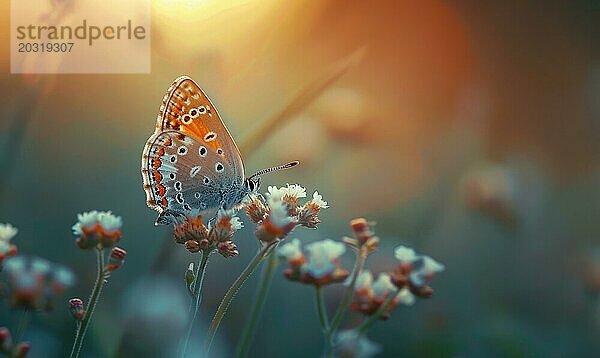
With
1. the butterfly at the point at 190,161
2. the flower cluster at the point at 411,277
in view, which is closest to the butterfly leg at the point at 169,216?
the butterfly at the point at 190,161

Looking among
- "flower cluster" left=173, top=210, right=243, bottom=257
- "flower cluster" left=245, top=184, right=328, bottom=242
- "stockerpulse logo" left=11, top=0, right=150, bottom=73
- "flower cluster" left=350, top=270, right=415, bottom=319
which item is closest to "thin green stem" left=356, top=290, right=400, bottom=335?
"flower cluster" left=350, top=270, right=415, bottom=319

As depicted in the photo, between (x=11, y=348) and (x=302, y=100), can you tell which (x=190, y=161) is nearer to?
(x=302, y=100)

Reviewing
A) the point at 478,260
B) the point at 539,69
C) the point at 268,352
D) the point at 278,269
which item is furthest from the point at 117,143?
the point at 539,69

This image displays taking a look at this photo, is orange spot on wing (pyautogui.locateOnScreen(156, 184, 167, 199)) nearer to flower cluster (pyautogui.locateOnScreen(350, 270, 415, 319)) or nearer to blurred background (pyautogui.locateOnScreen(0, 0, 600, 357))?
blurred background (pyautogui.locateOnScreen(0, 0, 600, 357))

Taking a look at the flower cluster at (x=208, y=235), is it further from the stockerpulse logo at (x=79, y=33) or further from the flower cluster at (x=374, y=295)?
the stockerpulse logo at (x=79, y=33)

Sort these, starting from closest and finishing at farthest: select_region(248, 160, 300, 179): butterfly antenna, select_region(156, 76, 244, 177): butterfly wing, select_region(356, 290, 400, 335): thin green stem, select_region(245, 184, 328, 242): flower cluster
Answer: select_region(356, 290, 400, 335): thin green stem → select_region(245, 184, 328, 242): flower cluster → select_region(156, 76, 244, 177): butterfly wing → select_region(248, 160, 300, 179): butterfly antenna

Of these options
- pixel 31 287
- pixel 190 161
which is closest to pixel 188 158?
pixel 190 161
